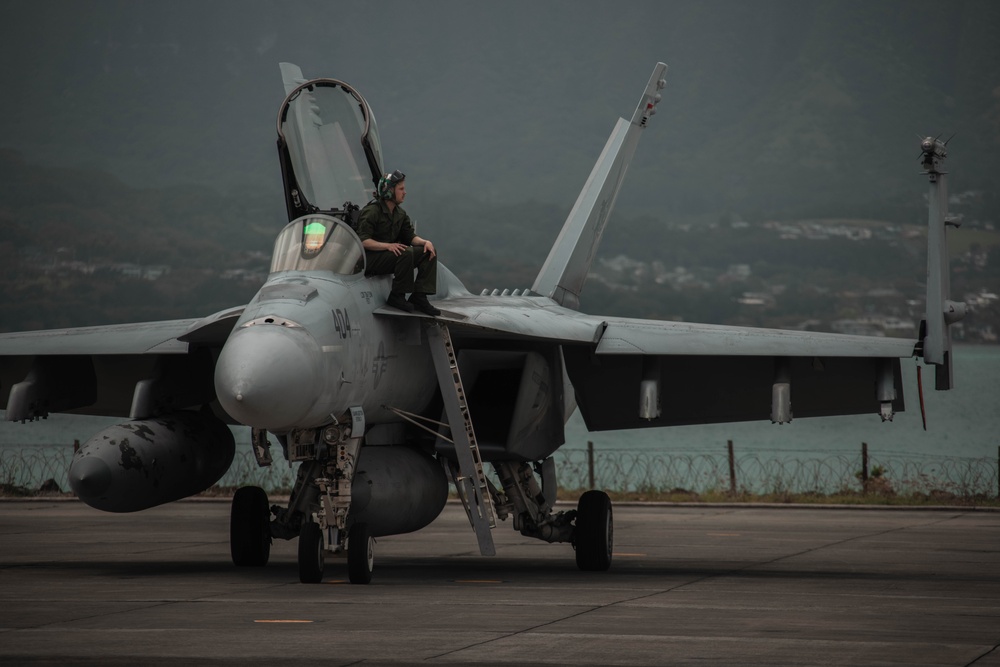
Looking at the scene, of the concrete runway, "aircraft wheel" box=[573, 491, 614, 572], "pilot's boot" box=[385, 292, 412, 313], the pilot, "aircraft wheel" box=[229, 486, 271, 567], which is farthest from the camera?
"aircraft wheel" box=[573, 491, 614, 572]

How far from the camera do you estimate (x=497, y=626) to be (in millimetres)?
8641

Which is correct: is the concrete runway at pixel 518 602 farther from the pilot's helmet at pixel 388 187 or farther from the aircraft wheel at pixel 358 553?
the pilot's helmet at pixel 388 187

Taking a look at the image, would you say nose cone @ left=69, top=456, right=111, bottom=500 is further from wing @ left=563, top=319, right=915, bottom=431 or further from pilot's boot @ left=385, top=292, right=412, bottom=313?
wing @ left=563, top=319, right=915, bottom=431

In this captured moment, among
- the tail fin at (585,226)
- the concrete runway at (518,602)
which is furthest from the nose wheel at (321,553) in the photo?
the tail fin at (585,226)

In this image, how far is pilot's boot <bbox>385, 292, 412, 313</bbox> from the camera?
1189cm

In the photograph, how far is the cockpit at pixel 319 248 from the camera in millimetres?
11352

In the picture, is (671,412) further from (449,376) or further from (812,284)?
(812,284)

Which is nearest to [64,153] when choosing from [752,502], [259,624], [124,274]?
[124,274]

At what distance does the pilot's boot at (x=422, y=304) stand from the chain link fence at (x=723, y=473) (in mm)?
4601

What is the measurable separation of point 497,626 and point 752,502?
15975mm

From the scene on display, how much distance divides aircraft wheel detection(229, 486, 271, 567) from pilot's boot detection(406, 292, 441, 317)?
2.54 m

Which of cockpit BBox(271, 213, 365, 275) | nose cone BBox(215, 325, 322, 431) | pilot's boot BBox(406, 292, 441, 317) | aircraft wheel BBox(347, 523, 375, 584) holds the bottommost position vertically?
aircraft wheel BBox(347, 523, 375, 584)

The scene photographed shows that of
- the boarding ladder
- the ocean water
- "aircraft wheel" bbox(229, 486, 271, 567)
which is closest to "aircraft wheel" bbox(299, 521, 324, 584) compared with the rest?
the boarding ladder

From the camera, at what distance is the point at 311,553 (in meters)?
10.9
